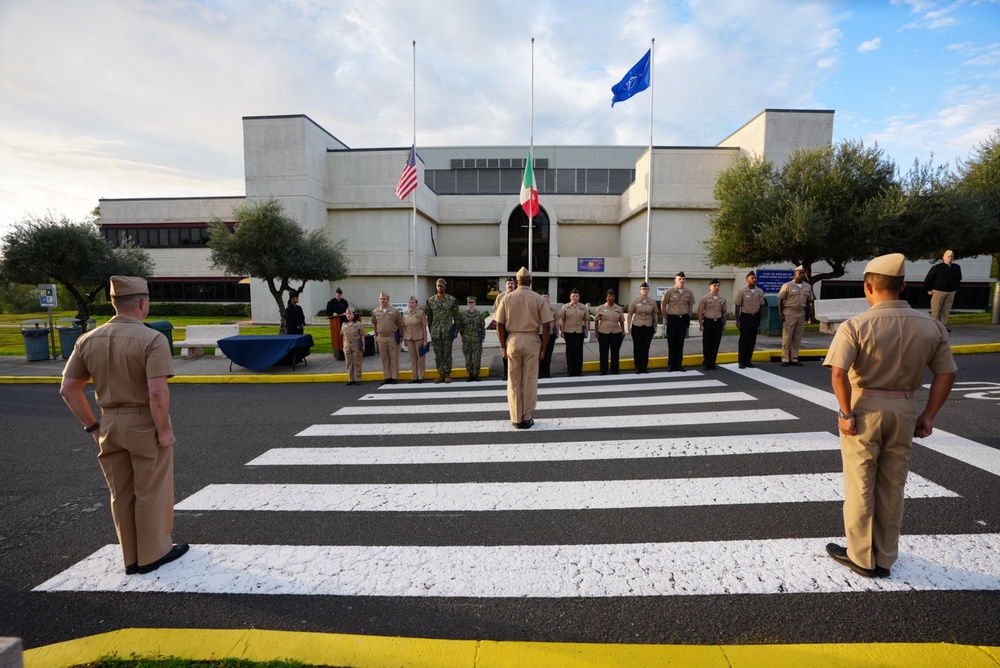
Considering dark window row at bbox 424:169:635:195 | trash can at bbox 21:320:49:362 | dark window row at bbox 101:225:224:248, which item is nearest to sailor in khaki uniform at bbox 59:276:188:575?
trash can at bbox 21:320:49:362

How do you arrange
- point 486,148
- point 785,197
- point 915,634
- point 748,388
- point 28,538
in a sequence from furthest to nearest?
point 486,148 < point 785,197 < point 748,388 < point 28,538 < point 915,634

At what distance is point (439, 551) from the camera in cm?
347

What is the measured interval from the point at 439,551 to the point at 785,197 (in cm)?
1904

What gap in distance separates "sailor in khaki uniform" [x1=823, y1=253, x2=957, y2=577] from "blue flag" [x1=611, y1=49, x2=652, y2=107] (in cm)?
1636

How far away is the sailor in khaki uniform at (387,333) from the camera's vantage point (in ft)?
A: 34.0

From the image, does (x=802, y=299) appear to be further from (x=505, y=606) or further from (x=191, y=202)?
(x=191, y=202)

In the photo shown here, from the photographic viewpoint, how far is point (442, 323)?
33.6 ft

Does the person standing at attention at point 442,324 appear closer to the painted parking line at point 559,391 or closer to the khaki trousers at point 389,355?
the khaki trousers at point 389,355

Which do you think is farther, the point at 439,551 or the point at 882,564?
the point at 439,551

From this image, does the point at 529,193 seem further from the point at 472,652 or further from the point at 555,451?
the point at 472,652

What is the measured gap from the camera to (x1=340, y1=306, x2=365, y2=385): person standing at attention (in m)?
10.2

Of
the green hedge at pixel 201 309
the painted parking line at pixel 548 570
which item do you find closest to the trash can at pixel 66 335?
the painted parking line at pixel 548 570

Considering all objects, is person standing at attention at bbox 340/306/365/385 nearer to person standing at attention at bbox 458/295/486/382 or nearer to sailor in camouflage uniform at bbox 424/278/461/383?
sailor in camouflage uniform at bbox 424/278/461/383

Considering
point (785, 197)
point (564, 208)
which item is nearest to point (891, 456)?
point (785, 197)
